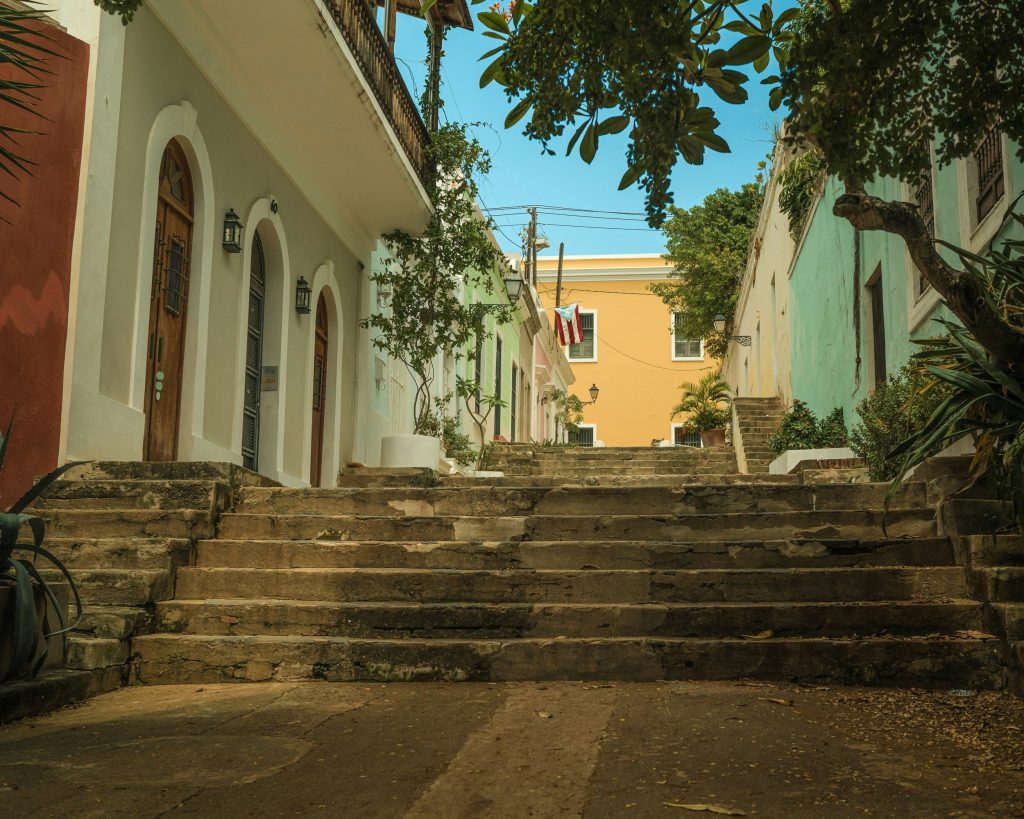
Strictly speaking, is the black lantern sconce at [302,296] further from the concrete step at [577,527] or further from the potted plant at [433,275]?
the concrete step at [577,527]

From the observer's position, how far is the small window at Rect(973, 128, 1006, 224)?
7242 millimetres

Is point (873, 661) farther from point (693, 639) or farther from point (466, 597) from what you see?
point (466, 597)

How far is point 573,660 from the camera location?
5039 mm

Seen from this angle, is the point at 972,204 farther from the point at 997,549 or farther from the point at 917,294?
the point at 997,549

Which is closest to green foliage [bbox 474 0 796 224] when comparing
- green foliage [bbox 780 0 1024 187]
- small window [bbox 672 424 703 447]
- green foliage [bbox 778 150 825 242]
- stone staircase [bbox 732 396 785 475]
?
green foliage [bbox 780 0 1024 187]

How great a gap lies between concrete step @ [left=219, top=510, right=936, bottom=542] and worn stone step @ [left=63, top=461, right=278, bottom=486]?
1.78ft

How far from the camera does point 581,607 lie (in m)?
5.35

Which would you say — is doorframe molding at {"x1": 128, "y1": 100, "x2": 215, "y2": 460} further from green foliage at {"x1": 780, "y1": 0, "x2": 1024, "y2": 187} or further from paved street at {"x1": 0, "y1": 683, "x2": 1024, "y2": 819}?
green foliage at {"x1": 780, "y1": 0, "x2": 1024, "y2": 187}

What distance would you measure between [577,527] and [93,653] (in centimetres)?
274

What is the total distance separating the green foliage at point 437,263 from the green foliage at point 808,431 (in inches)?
177

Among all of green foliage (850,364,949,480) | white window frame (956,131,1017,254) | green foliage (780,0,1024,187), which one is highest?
white window frame (956,131,1017,254)

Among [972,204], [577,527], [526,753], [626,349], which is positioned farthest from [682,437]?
[526,753]

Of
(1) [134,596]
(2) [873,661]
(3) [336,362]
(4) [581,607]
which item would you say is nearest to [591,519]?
(4) [581,607]

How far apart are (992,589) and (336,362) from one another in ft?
28.6
